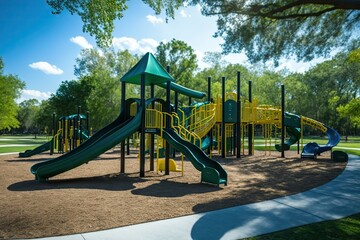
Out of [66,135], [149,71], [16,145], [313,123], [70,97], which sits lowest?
[16,145]

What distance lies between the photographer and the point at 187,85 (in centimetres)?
4250

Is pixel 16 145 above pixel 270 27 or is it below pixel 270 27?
below

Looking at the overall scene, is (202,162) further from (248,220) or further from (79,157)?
(248,220)

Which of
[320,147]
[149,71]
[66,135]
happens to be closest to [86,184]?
[149,71]

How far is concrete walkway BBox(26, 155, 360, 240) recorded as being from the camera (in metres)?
5.14

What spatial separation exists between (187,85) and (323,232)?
124 feet

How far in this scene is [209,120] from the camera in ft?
56.6

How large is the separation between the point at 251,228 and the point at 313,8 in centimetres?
1037

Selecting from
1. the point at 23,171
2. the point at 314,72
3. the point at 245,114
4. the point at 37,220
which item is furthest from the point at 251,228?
the point at 314,72

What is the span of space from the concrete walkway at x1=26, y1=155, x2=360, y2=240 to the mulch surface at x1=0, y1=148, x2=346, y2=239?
0.37 meters

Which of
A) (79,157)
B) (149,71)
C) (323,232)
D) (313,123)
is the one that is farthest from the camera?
(313,123)

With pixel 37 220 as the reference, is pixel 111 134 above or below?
above

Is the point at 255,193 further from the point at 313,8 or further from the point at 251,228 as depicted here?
the point at 313,8

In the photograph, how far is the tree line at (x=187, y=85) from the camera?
4162cm
